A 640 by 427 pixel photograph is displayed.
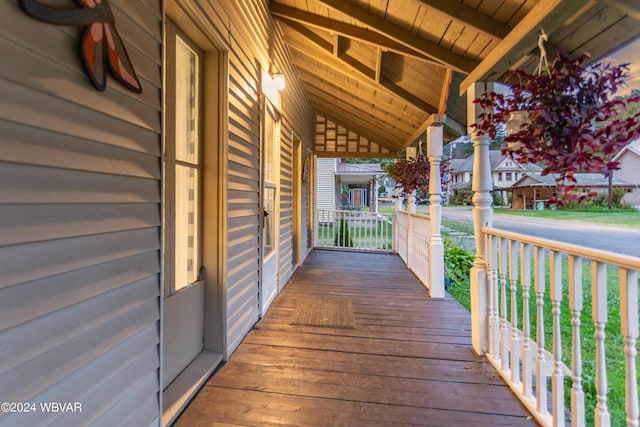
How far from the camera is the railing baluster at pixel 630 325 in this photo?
0.99 metres

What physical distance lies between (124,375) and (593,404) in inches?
102

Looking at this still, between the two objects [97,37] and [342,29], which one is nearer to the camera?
[97,37]

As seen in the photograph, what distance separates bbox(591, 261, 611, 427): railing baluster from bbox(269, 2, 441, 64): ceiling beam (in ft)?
6.39

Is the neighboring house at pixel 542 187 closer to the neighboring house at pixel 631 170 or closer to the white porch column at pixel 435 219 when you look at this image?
the neighboring house at pixel 631 170

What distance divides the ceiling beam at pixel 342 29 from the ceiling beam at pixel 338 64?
37cm

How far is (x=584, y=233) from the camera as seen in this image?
1.37 metres

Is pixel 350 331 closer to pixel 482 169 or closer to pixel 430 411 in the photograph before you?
pixel 430 411

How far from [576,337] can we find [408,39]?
88.0 inches

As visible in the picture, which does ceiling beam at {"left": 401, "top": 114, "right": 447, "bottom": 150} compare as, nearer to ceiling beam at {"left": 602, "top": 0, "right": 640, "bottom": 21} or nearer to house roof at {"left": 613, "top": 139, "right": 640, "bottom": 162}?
ceiling beam at {"left": 602, "top": 0, "right": 640, "bottom": 21}

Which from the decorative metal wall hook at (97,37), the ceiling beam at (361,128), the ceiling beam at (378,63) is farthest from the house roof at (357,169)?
the decorative metal wall hook at (97,37)

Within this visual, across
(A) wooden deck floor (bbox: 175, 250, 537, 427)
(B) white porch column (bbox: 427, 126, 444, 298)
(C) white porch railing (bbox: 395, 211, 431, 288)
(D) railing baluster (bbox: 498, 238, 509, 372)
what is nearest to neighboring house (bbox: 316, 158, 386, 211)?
(C) white porch railing (bbox: 395, 211, 431, 288)

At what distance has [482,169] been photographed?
219 centimetres

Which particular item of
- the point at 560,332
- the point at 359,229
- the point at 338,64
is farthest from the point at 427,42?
the point at 359,229

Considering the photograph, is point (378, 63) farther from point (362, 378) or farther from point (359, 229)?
point (359, 229)
